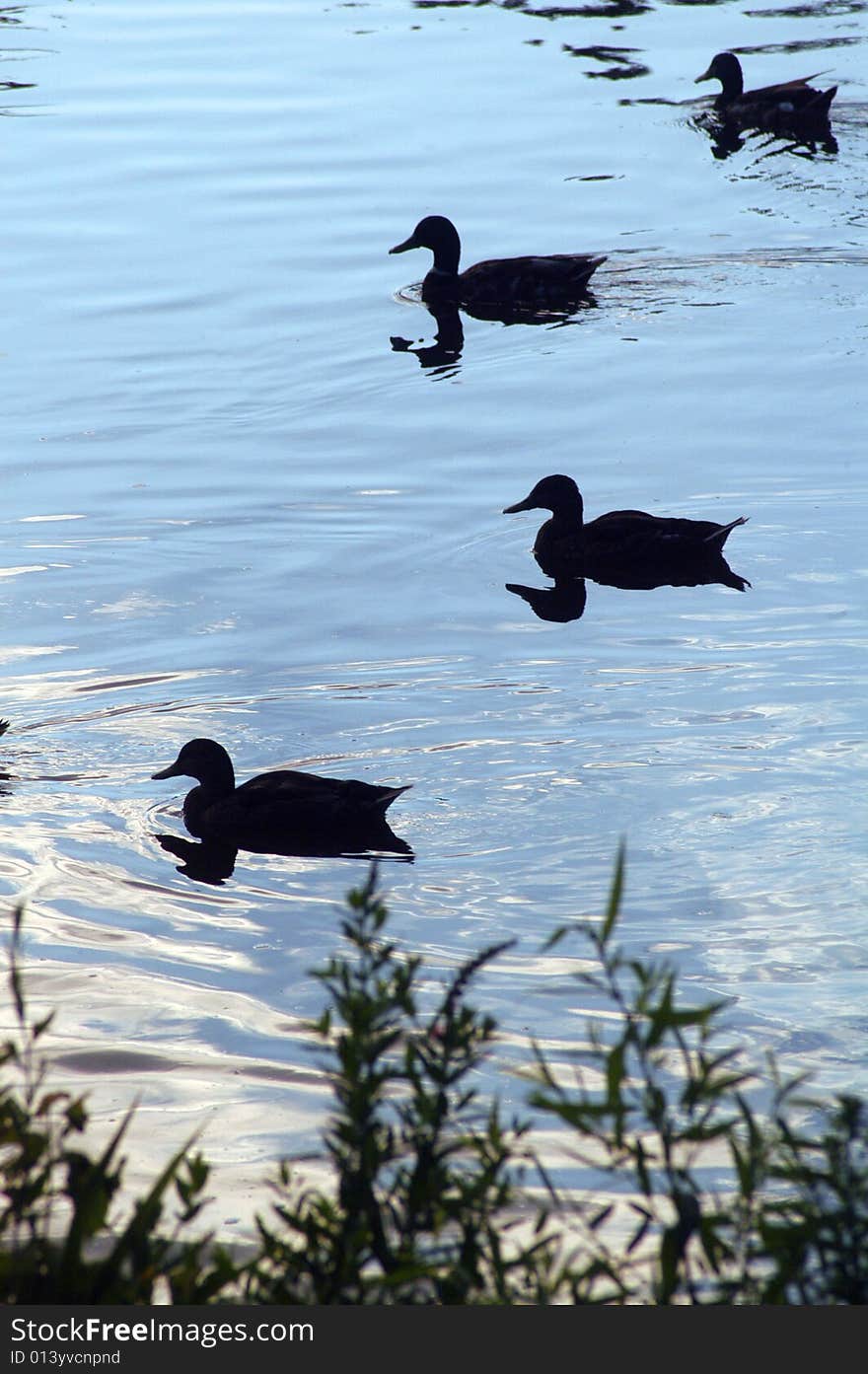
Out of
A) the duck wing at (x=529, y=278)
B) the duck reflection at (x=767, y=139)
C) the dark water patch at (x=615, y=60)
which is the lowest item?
the duck wing at (x=529, y=278)

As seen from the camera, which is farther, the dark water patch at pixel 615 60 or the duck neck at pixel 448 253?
the dark water patch at pixel 615 60

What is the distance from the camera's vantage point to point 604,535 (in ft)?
39.7

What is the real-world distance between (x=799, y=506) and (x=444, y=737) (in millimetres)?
3954

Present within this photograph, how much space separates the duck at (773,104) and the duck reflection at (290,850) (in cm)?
1482

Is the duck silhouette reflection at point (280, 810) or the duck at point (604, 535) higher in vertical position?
the duck at point (604, 535)

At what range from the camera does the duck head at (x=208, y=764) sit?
9.09 metres

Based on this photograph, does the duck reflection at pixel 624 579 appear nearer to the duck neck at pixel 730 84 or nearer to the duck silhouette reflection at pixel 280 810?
the duck silhouette reflection at pixel 280 810

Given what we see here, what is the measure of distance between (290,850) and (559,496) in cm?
413

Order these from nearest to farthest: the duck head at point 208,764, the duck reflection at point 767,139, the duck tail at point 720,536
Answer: the duck head at point 208,764
the duck tail at point 720,536
the duck reflection at point 767,139

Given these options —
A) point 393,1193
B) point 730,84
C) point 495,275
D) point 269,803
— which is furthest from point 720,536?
point 730,84

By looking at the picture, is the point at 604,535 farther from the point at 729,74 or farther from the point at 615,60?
the point at 615,60

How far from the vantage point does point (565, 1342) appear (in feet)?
10.8

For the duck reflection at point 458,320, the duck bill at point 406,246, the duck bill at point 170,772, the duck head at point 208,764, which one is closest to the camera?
the duck head at point 208,764

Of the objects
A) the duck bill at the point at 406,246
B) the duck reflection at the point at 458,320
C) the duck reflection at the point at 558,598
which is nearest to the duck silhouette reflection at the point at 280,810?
the duck reflection at the point at 558,598
